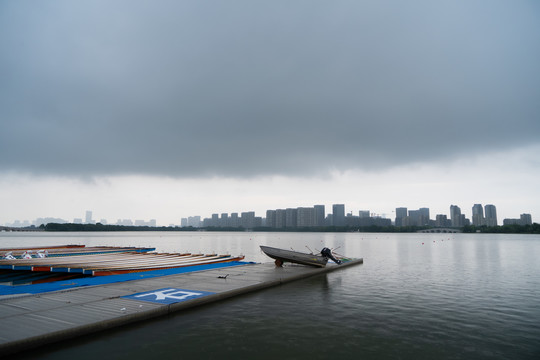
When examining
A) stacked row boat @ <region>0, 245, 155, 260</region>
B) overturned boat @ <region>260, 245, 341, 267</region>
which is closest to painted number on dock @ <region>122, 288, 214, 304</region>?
overturned boat @ <region>260, 245, 341, 267</region>

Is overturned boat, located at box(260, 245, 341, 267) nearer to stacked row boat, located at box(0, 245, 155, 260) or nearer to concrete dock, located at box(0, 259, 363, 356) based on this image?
concrete dock, located at box(0, 259, 363, 356)

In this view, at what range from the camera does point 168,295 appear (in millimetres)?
14609

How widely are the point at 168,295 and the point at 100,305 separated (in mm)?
2990

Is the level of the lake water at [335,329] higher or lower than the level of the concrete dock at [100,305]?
lower

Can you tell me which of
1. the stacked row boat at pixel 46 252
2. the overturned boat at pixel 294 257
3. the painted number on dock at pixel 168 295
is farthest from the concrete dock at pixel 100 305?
the stacked row boat at pixel 46 252

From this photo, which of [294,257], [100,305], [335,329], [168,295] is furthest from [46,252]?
[335,329]

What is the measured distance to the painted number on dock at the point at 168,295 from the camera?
A: 537 inches

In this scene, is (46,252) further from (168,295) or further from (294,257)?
(168,295)

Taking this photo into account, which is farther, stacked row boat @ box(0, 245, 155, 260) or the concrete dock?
stacked row boat @ box(0, 245, 155, 260)

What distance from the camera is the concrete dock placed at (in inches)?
364

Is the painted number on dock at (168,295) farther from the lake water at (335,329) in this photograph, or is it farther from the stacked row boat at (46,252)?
the stacked row boat at (46,252)

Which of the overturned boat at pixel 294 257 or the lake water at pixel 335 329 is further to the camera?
the overturned boat at pixel 294 257

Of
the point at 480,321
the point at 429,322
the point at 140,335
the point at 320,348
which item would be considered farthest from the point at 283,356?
the point at 480,321

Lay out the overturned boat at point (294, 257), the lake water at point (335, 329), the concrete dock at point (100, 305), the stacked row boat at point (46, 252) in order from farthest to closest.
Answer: the stacked row boat at point (46, 252) < the overturned boat at point (294, 257) < the lake water at point (335, 329) < the concrete dock at point (100, 305)
